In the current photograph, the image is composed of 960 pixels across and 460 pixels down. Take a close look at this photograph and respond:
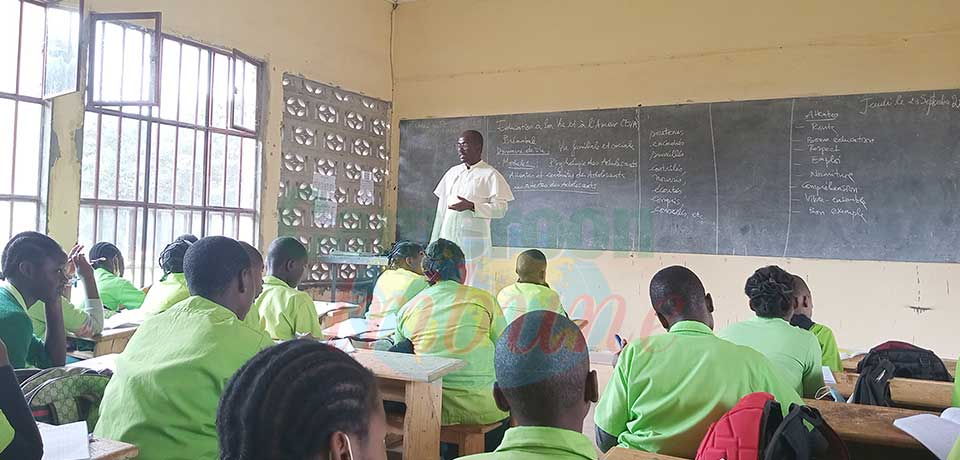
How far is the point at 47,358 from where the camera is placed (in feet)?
8.68

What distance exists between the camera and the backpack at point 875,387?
2.10 meters

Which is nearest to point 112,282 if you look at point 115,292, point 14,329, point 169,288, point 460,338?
point 115,292

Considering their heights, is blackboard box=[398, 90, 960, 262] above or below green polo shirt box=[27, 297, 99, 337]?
above

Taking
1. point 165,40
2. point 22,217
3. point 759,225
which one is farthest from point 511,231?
point 22,217

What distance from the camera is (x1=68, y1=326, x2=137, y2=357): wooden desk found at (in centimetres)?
304

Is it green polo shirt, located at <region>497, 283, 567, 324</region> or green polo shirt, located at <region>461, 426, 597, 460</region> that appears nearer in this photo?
green polo shirt, located at <region>461, 426, 597, 460</region>

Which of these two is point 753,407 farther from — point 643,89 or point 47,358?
point 643,89

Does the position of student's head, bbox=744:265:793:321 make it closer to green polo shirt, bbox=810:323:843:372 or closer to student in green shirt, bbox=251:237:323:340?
green polo shirt, bbox=810:323:843:372

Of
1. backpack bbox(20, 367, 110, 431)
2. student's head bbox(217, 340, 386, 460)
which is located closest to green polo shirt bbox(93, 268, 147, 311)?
backpack bbox(20, 367, 110, 431)

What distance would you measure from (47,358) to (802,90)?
16.1 ft

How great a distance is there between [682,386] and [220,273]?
1.19 meters

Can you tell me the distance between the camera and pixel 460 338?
8.95ft

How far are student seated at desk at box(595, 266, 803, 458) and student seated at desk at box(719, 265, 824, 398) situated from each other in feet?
1.76

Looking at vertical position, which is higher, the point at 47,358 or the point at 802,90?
the point at 802,90
